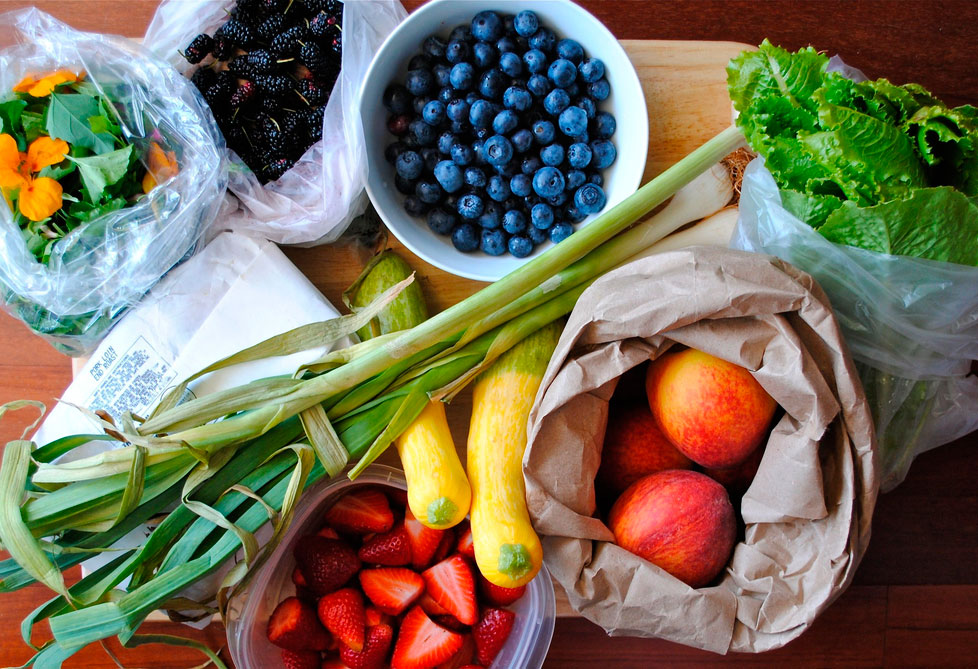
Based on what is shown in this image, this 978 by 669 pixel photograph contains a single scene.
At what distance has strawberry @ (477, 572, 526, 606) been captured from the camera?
0.87 m

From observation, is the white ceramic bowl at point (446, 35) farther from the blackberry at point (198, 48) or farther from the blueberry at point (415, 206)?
the blackberry at point (198, 48)

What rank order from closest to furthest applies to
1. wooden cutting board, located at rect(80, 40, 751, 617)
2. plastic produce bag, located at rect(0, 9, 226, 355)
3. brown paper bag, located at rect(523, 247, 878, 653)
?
brown paper bag, located at rect(523, 247, 878, 653)
plastic produce bag, located at rect(0, 9, 226, 355)
wooden cutting board, located at rect(80, 40, 751, 617)

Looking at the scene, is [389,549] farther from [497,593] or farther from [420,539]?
[497,593]

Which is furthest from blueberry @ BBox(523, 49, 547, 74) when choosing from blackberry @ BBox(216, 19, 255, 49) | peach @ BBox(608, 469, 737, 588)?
peach @ BBox(608, 469, 737, 588)

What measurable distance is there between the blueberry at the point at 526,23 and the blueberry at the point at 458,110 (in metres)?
0.11

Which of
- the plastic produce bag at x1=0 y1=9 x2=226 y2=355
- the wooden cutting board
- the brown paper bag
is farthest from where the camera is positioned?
the wooden cutting board

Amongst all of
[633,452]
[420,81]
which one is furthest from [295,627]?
[420,81]

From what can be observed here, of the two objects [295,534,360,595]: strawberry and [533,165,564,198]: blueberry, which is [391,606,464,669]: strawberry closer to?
[295,534,360,595]: strawberry

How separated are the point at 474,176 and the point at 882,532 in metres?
0.74

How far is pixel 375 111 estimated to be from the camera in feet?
2.81

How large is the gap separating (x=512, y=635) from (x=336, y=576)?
9.2 inches

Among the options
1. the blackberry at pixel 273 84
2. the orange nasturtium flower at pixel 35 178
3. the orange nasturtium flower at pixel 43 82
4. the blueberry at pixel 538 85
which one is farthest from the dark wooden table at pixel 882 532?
the orange nasturtium flower at pixel 43 82

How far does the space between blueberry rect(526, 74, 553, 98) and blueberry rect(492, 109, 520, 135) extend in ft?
0.13

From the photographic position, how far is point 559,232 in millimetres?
858
